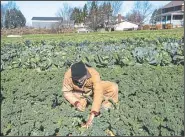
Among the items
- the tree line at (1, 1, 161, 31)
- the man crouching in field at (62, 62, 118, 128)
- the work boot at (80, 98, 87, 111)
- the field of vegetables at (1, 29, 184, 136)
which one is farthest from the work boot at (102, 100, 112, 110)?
the tree line at (1, 1, 161, 31)

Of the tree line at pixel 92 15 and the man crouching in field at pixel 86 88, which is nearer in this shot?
the man crouching in field at pixel 86 88

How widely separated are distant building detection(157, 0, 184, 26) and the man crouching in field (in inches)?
2786

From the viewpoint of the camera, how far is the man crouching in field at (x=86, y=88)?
15.9 ft

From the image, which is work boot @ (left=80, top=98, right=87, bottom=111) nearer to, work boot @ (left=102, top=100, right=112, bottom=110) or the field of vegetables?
the field of vegetables

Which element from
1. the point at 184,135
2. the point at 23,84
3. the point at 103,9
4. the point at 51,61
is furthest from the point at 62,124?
the point at 103,9

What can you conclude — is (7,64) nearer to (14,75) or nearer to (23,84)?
(14,75)

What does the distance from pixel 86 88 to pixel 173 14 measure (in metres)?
75.6

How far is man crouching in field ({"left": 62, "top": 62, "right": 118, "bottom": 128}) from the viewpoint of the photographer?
4.84 meters

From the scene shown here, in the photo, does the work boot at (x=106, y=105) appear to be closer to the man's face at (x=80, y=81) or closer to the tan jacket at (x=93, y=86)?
the tan jacket at (x=93, y=86)

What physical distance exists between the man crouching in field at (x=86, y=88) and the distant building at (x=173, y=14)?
232 ft

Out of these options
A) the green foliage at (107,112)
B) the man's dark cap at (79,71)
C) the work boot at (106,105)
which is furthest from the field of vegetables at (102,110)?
the man's dark cap at (79,71)

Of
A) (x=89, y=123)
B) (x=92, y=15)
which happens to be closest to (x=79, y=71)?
(x=89, y=123)

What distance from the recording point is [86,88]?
5324 mm

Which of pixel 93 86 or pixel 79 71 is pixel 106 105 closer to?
pixel 93 86
